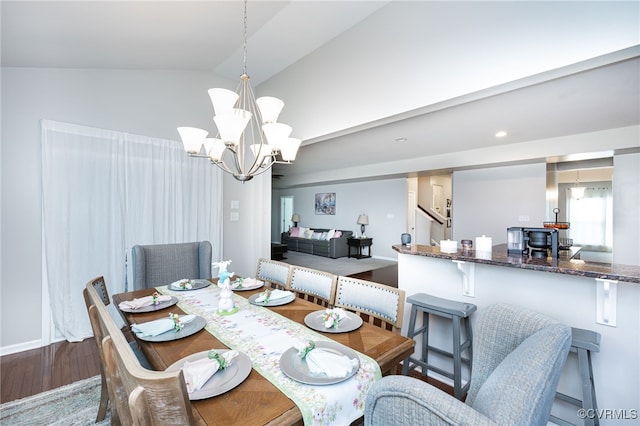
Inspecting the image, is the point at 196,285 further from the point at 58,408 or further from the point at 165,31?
Answer: the point at 165,31

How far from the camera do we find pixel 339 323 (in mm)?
1420

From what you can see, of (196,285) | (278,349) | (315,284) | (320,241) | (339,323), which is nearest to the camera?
(278,349)

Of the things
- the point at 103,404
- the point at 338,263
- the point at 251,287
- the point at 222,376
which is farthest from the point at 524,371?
the point at 338,263

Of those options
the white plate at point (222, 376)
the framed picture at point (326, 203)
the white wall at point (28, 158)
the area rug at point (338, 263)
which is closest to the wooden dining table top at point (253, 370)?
the white plate at point (222, 376)

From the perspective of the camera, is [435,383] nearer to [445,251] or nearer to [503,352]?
[445,251]

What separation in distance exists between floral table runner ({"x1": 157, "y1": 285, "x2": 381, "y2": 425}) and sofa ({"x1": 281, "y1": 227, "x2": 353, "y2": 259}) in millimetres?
5877

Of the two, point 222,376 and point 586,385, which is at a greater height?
point 222,376

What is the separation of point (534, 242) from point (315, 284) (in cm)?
165

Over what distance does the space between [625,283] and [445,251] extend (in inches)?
37.7

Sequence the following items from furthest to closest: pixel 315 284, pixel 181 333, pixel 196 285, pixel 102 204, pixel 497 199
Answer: pixel 497 199
pixel 102 204
pixel 196 285
pixel 315 284
pixel 181 333

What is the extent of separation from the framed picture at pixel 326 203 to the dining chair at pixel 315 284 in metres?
6.88

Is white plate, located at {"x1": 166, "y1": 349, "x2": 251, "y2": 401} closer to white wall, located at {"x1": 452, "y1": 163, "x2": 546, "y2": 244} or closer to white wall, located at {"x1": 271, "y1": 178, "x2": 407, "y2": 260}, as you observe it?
white wall, located at {"x1": 452, "y1": 163, "x2": 546, "y2": 244}

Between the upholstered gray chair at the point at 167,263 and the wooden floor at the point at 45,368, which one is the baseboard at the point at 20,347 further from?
the upholstered gray chair at the point at 167,263

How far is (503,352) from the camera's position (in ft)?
3.47
